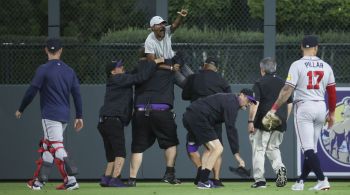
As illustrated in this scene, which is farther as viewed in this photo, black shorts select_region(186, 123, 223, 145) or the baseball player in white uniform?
black shorts select_region(186, 123, 223, 145)

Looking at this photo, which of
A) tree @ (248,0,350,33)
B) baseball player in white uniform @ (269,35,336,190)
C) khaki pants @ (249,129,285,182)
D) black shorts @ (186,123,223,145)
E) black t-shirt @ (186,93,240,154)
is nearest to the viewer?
baseball player in white uniform @ (269,35,336,190)

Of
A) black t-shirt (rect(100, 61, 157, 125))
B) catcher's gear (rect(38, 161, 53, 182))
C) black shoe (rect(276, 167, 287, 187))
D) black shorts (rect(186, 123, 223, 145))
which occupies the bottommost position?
black shoe (rect(276, 167, 287, 187))

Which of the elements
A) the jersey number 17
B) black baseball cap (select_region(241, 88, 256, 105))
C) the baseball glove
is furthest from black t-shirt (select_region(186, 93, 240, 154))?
the jersey number 17

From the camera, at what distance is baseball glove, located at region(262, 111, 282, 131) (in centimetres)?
1293

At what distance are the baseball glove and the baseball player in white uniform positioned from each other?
0.35 metres

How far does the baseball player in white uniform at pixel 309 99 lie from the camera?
491 inches

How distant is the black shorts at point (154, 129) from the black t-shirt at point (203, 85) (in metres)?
0.42

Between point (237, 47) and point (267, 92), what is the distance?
222 cm

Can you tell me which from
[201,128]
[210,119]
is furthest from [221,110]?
[201,128]

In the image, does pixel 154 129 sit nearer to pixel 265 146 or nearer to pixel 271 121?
pixel 265 146

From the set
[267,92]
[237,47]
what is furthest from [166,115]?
[237,47]

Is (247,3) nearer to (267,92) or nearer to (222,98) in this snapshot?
(267,92)

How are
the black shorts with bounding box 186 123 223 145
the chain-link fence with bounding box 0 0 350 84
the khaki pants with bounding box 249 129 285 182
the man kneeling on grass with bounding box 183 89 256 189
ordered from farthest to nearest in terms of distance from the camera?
the chain-link fence with bounding box 0 0 350 84, the khaki pants with bounding box 249 129 285 182, the black shorts with bounding box 186 123 223 145, the man kneeling on grass with bounding box 183 89 256 189

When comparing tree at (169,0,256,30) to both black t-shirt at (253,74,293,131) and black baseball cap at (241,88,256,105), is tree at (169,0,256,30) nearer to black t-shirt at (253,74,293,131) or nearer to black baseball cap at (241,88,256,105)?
black t-shirt at (253,74,293,131)
